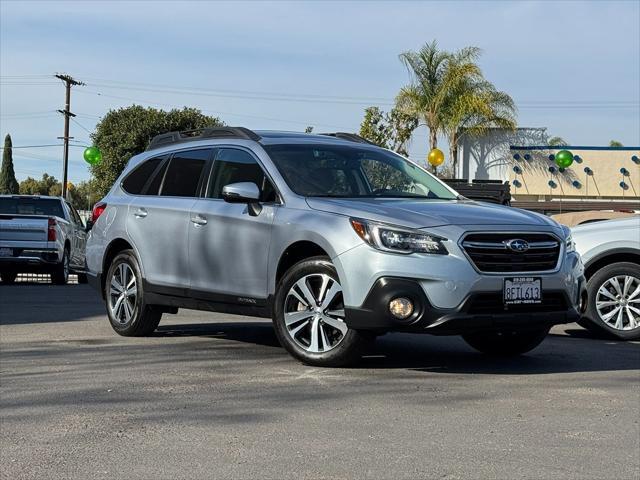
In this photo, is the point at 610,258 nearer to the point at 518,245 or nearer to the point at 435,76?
the point at 518,245

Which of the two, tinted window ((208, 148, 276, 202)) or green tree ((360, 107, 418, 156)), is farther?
green tree ((360, 107, 418, 156))

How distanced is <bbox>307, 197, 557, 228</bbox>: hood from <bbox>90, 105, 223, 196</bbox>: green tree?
58.4m

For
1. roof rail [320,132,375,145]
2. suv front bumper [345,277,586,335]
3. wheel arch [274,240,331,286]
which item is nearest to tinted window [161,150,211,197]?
roof rail [320,132,375,145]

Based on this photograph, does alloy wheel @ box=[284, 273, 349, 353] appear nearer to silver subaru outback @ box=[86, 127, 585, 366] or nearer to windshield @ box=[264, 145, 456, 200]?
silver subaru outback @ box=[86, 127, 585, 366]

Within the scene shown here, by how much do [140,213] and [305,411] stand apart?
394cm

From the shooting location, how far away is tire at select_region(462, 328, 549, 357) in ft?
28.7

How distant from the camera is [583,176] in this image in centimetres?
4722

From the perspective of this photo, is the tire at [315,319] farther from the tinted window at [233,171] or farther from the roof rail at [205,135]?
the roof rail at [205,135]

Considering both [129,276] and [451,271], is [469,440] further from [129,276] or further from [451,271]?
[129,276]

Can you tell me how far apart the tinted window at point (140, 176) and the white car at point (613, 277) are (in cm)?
437

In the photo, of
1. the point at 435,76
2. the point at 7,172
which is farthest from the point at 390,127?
the point at 7,172

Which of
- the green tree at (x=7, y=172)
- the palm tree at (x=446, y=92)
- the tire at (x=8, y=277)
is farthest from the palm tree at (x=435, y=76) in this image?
the green tree at (x=7, y=172)

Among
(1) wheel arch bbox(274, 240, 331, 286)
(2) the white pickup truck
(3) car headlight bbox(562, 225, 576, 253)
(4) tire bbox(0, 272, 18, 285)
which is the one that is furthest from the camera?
(4) tire bbox(0, 272, 18, 285)

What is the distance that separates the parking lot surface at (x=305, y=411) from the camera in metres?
5.12
